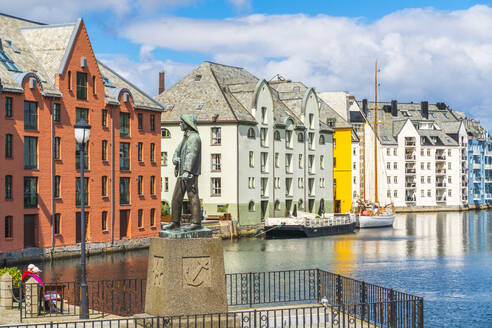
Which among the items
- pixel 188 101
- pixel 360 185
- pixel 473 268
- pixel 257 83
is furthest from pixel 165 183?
pixel 360 185

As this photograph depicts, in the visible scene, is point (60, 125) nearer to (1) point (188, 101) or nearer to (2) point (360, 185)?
(1) point (188, 101)

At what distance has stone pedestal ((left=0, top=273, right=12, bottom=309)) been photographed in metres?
27.7

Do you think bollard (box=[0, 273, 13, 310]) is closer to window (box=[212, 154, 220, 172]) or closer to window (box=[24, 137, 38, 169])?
window (box=[24, 137, 38, 169])

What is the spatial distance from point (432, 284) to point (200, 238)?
3035 centimetres

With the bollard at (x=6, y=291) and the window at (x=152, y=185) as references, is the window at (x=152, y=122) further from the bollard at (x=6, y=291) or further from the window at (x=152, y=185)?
the bollard at (x=6, y=291)

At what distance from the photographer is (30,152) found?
192ft

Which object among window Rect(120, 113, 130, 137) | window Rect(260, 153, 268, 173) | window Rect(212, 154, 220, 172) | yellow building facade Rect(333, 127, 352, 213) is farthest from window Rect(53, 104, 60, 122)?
yellow building facade Rect(333, 127, 352, 213)

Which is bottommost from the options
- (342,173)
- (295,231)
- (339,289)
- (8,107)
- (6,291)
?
(295,231)

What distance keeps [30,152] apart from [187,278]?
4006cm

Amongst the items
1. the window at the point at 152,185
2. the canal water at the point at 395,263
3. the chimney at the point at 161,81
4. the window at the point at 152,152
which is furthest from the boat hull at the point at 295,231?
the chimney at the point at 161,81

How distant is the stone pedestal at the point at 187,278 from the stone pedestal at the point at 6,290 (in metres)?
8.22

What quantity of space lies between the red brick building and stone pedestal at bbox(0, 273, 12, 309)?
2812 cm

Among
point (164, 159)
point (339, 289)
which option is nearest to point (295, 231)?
point (164, 159)

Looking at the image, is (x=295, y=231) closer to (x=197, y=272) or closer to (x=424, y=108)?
(x=197, y=272)
